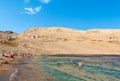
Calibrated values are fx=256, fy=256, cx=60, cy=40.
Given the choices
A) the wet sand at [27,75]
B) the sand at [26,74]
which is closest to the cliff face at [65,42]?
the sand at [26,74]

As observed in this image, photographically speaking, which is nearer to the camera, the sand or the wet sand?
the wet sand

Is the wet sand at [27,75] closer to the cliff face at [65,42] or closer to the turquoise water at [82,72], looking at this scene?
the turquoise water at [82,72]

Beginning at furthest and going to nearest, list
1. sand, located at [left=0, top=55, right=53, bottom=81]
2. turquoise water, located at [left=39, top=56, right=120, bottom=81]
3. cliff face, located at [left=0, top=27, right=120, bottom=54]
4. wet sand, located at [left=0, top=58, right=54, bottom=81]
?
cliff face, located at [left=0, top=27, right=120, bottom=54] → turquoise water, located at [left=39, top=56, right=120, bottom=81] → sand, located at [left=0, top=55, right=53, bottom=81] → wet sand, located at [left=0, top=58, right=54, bottom=81]

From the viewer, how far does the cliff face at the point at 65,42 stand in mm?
112812

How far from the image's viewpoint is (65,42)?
130125 mm

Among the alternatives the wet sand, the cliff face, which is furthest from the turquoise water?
the cliff face

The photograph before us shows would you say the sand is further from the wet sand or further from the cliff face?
the cliff face

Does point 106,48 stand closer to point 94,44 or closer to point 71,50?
point 94,44

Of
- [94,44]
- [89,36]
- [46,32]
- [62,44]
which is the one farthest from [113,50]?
[46,32]

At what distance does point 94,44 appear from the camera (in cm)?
12650

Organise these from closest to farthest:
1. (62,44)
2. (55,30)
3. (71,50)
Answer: (71,50), (62,44), (55,30)

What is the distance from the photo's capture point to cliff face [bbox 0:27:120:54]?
11281 centimetres

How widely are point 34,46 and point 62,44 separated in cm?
1593

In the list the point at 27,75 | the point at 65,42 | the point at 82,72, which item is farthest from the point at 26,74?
the point at 65,42
